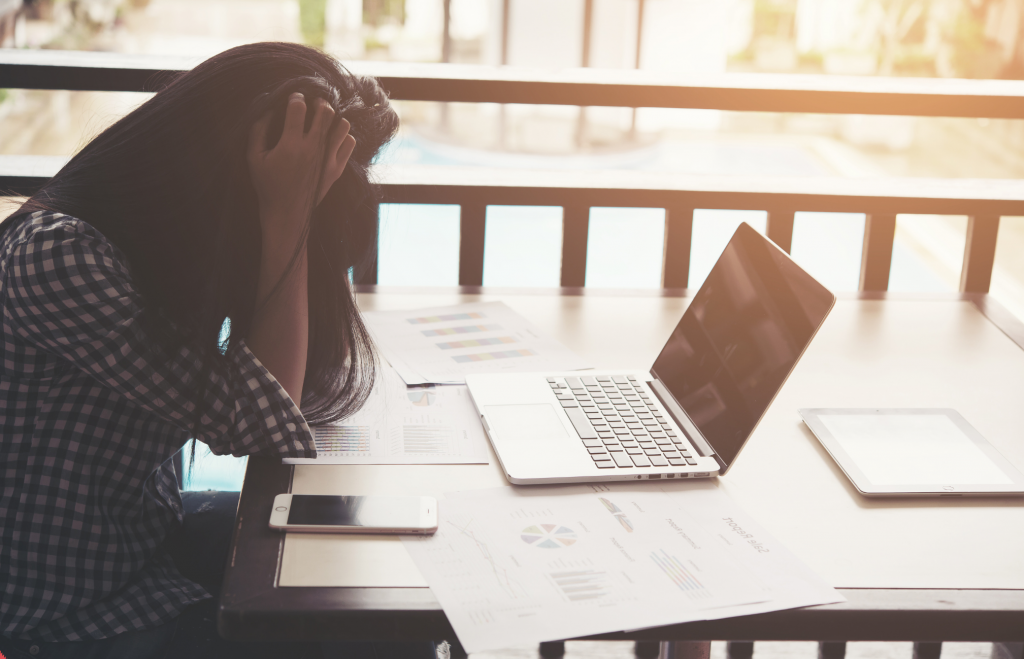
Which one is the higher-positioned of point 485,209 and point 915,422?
point 485,209

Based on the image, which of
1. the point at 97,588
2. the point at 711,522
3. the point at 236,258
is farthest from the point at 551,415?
the point at 97,588

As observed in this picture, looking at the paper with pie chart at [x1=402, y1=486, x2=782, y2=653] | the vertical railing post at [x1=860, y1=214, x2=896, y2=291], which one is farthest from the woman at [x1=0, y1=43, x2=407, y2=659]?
the vertical railing post at [x1=860, y1=214, x2=896, y2=291]

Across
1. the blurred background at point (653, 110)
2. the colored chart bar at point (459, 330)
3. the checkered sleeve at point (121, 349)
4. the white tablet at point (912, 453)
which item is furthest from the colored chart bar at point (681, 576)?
the blurred background at point (653, 110)

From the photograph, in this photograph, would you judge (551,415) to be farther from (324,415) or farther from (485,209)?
(485,209)

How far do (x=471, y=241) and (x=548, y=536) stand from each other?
2.98ft

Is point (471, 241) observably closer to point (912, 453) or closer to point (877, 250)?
point (877, 250)

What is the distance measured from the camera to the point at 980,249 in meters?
1.57

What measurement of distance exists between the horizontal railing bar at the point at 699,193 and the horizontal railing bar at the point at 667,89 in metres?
0.13

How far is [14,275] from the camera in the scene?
0.79 metres

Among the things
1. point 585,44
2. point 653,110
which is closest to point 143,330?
point 585,44

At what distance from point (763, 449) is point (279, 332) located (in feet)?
1.77

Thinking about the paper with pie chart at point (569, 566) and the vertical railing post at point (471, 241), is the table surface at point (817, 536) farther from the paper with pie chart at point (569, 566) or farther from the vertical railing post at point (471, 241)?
the vertical railing post at point (471, 241)

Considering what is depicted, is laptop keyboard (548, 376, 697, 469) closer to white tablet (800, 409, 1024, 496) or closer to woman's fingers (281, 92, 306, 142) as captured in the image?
white tablet (800, 409, 1024, 496)

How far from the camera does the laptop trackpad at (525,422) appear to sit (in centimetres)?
90
